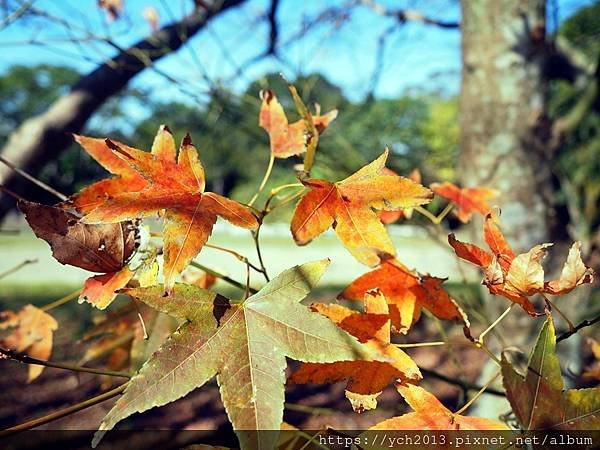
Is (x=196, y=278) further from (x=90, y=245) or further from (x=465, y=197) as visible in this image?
(x=465, y=197)

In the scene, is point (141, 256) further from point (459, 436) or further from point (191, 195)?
point (459, 436)

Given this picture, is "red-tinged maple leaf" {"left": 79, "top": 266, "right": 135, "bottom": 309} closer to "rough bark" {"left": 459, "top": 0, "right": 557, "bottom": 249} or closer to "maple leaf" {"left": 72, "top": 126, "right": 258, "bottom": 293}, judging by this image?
"maple leaf" {"left": 72, "top": 126, "right": 258, "bottom": 293}

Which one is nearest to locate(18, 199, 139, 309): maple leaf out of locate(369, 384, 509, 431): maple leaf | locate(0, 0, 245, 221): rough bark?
locate(369, 384, 509, 431): maple leaf

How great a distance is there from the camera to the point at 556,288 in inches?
13.7

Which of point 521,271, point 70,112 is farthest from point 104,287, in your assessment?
point 70,112

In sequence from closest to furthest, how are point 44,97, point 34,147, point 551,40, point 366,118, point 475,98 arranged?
1. point 34,147
2. point 475,98
3. point 551,40
4. point 366,118
5. point 44,97

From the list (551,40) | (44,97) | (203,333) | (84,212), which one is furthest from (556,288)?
(44,97)

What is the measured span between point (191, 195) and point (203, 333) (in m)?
0.11

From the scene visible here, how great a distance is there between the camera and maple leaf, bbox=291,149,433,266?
0.37 m

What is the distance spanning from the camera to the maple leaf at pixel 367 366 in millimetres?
372

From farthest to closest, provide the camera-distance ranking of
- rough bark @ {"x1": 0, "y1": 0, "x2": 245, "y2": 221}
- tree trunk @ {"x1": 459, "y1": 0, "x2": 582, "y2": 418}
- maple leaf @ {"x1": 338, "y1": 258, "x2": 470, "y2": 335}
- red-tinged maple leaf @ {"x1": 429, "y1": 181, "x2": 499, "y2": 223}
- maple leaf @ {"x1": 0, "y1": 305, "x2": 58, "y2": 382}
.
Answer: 1. tree trunk @ {"x1": 459, "y1": 0, "x2": 582, "y2": 418}
2. rough bark @ {"x1": 0, "y1": 0, "x2": 245, "y2": 221}
3. red-tinged maple leaf @ {"x1": 429, "y1": 181, "x2": 499, "y2": 223}
4. maple leaf @ {"x1": 0, "y1": 305, "x2": 58, "y2": 382}
5. maple leaf @ {"x1": 338, "y1": 258, "x2": 470, "y2": 335}

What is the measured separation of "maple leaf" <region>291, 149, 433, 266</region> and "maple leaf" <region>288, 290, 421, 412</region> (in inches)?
2.1

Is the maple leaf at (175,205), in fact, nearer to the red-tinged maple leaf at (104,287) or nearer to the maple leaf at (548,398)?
the red-tinged maple leaf at (104,287)

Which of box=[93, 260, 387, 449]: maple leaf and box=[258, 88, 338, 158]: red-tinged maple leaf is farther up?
box=[258, 88, 338, 158]: red-tinged maple leaf
